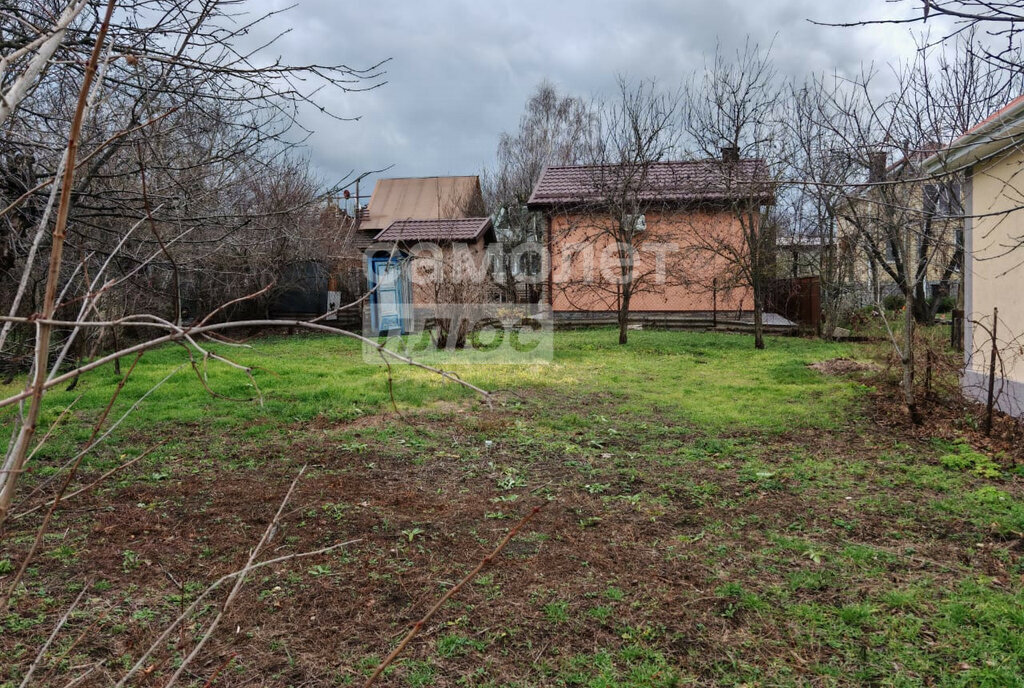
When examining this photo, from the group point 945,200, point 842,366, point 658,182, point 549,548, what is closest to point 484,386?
point 549,548

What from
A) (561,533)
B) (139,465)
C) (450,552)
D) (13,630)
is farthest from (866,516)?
(139,465)

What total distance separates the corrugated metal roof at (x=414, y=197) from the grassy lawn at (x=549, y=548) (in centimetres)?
2071

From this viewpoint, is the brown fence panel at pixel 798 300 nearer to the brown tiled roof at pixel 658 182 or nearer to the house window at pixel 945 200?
the brown tiled roof at pixel 658 182

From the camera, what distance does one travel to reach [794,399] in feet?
26.8

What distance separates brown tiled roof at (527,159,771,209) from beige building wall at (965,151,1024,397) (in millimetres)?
6027

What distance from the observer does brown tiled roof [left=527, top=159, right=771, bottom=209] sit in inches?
555

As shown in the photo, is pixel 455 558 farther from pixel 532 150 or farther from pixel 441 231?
pixel 532 150

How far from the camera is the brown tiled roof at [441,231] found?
15375 mm

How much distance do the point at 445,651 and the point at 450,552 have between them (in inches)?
38.4

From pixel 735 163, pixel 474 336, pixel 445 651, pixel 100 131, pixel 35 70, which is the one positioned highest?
pixel 735 163

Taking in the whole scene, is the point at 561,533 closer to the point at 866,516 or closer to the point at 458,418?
the point at 866,516

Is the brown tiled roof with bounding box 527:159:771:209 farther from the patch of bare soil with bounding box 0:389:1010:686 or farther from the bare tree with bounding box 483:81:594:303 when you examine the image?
the patch of bare soil with bounding box 0:389:1010:686

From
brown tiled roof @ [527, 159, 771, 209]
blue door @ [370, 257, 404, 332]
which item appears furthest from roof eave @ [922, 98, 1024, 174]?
blue door @ [370, 257, 404, 332]

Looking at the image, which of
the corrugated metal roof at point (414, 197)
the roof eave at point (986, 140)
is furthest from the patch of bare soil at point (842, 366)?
the corrugated metal roof at point (414, 197)
